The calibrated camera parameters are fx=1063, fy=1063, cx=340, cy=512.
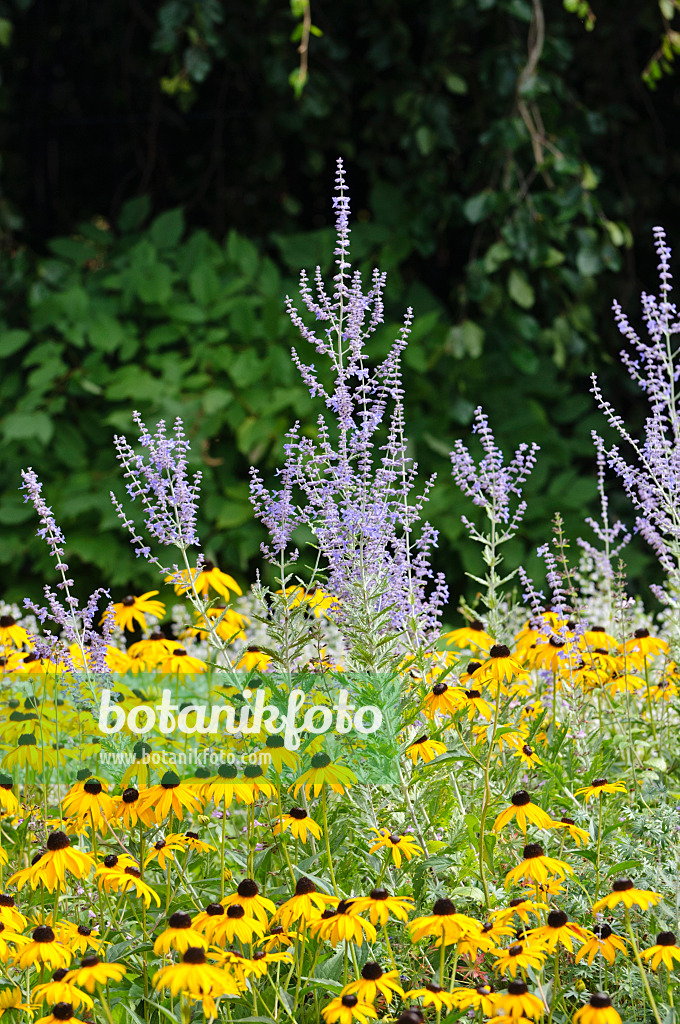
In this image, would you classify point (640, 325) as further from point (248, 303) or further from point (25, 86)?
point (25, 86)

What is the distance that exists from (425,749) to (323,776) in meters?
0.19

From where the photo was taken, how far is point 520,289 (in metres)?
3.86

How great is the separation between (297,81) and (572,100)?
1.37 m

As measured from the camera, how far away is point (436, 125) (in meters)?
3.97

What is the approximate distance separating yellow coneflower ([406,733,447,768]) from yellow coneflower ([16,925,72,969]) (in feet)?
1.95

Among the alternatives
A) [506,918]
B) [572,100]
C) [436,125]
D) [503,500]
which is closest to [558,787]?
[506,918]

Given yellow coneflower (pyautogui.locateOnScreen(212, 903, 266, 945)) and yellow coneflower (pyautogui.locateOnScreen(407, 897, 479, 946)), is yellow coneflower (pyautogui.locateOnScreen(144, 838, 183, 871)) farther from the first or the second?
yellow coneflower (pyautogui.locateOnScreen(407, 897, 479, 946))

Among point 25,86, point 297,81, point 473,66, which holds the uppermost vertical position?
point 25,86

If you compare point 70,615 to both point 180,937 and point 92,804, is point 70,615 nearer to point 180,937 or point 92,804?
point 92,804

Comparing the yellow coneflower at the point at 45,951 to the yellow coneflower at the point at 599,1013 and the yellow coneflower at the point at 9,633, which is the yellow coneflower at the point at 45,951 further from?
the yellow coneflower at the point at 9,633

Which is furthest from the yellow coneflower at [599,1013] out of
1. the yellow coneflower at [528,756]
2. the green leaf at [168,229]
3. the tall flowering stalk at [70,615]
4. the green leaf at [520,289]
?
the green leaf at [168,229]

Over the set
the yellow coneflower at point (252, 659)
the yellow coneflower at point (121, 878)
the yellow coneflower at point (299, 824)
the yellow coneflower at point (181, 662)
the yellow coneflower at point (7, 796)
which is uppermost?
the yellow coneflower at point (181, 662)

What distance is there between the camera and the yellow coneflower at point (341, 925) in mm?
1363

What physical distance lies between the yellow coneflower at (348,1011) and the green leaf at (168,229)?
3445mm
